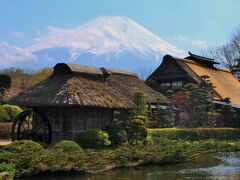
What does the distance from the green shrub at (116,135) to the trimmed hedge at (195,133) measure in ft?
15.9

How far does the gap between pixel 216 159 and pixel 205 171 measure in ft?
18.9

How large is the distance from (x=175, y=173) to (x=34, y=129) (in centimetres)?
1101

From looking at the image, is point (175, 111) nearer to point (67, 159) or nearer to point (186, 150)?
point (186, 150)

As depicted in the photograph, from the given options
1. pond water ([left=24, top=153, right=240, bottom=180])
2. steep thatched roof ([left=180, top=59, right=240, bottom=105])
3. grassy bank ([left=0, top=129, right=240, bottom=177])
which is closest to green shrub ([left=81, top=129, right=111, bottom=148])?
grassy bank ([left=0, top=129, right=240, bottom=177])

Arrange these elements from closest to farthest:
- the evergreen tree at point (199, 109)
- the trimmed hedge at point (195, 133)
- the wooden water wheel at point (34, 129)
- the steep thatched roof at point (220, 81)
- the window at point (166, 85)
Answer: the wooden water wheel at point (34, 129)
the trimmed hedge at point (195, 133)
the evergreen tree at point (199, 109)
the steep thatched roof at point (220, 81)
the window at point (166, 85)

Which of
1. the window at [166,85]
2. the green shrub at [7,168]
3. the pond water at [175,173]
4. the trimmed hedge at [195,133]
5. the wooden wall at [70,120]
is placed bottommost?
the pond water at [175,173]

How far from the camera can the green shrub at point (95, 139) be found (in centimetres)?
2581

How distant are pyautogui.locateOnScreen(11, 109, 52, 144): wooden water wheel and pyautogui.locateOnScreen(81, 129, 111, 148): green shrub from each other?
2514 mm

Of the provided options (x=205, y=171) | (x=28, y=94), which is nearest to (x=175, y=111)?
(x=28, y=94)

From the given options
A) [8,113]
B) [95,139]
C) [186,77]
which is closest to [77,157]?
[95,139]

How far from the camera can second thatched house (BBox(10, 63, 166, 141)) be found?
26.3m

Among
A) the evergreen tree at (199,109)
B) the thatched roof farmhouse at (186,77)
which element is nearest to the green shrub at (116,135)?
the evergreen tree at (199,109)

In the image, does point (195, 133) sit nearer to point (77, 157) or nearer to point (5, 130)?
point (5, 130)

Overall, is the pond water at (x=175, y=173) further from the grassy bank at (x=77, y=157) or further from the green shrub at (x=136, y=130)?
the green shrub at (x=136, y=130)
